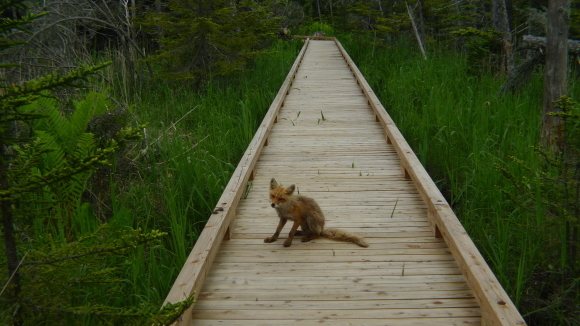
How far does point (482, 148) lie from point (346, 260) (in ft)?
9.72

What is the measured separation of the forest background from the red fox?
855mm

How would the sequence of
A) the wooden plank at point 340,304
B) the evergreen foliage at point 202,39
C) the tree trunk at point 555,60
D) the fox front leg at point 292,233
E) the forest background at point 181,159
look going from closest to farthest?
the forest background at point 181,159, the wooden plank at point 340,304, the fox front leg at point 292,233, the tree trunk at point 555,60, the evergreen foliage at point 202,39

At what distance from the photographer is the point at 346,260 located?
4.01 meters

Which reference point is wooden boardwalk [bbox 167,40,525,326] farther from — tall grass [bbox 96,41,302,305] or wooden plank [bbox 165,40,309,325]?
tall grass [bbox 96,41,302,305]

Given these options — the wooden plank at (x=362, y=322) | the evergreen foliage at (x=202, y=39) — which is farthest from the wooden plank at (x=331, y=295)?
the evergreen foliage at (x=202, y=39)

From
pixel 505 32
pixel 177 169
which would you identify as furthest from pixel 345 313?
pixel 505 32

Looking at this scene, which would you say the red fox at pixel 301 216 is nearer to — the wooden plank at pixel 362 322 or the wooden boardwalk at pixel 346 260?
the wooden boardwalk at pixel 346 260

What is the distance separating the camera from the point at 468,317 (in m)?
3.20

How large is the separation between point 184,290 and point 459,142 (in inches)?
187

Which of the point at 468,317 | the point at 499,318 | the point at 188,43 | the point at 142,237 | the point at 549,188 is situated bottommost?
the point at 468,317

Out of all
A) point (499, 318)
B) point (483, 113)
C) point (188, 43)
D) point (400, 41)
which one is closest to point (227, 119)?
point (188, 43)

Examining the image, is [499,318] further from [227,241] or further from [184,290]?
[227,241]

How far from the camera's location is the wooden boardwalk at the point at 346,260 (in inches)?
128

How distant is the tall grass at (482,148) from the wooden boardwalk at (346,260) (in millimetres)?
394
